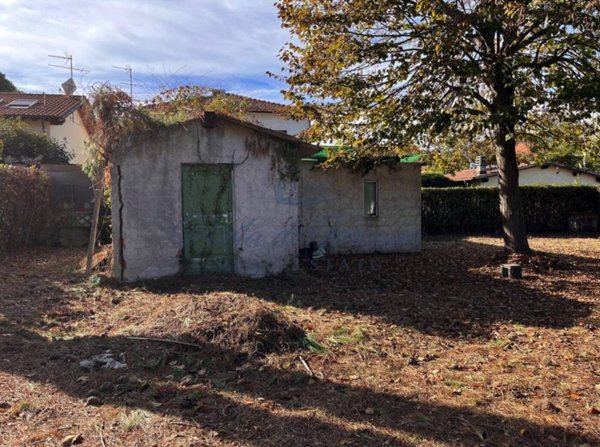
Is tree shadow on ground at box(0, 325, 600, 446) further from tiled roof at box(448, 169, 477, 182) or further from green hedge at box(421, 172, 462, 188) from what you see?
tiled roof at box(448, 169, 477, 182)

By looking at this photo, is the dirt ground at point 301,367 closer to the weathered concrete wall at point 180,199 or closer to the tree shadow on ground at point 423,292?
the tree shadow on ground at point 423,292

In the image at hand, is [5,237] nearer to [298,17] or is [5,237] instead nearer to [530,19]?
[298,17]

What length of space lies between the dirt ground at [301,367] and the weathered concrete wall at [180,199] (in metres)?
0.68

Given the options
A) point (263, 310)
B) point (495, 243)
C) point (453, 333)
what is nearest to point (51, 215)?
point (263, 310)

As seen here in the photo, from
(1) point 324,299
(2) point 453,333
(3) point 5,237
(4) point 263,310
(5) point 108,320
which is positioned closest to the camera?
(4) point 263,310

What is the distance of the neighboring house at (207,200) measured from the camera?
870 cm

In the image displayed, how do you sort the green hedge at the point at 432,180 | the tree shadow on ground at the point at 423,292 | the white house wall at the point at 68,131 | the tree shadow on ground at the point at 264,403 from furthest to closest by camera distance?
the green hedge at the point at 432,180 → the white house wall at the point at 68,131 → the tree shadow on ground at the point at 423,292 → the tree shadow on ground at the point at 264,403

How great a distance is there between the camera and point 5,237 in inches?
481

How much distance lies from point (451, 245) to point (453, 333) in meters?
9.81

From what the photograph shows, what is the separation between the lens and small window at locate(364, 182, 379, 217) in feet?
42.0

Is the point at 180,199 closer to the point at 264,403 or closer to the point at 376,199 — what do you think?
the point at 264,403

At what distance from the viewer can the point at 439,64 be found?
8.33m

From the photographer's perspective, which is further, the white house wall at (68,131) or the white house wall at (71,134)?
the white house wall at (71,134)

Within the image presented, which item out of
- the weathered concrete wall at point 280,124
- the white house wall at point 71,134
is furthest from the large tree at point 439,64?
the weathered concrete wall at point 280,124
